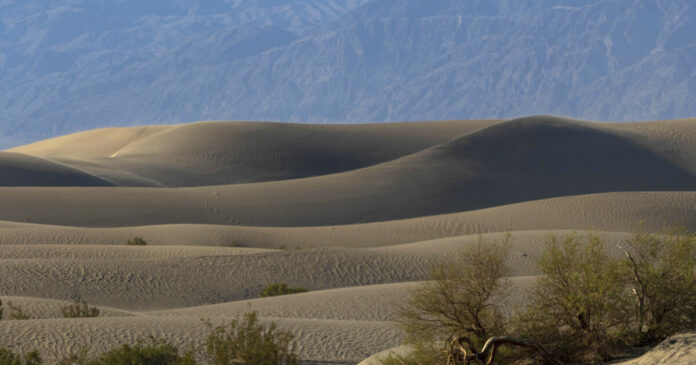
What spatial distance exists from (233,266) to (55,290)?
4.99m

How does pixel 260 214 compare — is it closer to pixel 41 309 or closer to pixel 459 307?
pixel 41 309

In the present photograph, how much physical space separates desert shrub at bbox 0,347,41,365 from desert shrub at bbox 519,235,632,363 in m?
5.91

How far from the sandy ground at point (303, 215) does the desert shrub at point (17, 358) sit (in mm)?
792

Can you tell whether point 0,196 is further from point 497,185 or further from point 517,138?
point 517,138

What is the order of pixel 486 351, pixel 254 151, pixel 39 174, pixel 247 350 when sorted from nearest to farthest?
pixel 486 351
pixel 247 350
pixel 39 174
pixel 254 151

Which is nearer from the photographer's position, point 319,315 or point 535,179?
point 319,315

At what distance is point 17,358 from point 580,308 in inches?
257

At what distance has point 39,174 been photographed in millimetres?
56625

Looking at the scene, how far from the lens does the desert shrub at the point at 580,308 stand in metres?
8.78

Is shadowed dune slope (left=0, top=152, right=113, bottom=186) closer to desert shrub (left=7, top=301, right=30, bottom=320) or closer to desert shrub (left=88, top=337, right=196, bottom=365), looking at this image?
desert shrub (left=7, top=301, right=30, bottom=320)

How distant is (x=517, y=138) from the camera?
6431cm

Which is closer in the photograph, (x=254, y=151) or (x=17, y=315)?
(x=17, y=315)

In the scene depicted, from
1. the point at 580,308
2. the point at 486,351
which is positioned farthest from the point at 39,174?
the point at 580,308

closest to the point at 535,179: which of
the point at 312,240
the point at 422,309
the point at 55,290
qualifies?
the point at 312,240
